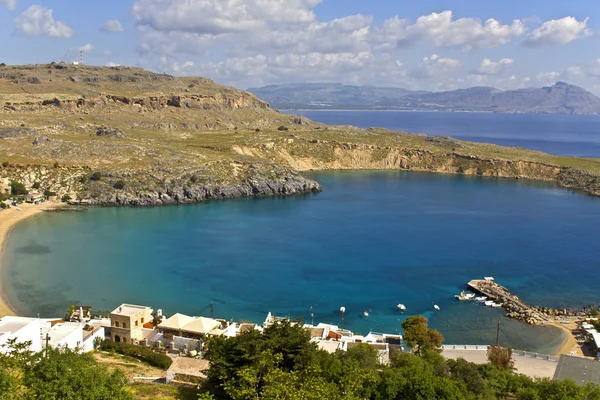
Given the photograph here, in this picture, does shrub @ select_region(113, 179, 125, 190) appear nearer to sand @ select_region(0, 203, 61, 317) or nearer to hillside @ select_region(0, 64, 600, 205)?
hillside @ select_region(0, 64, 600, 205)

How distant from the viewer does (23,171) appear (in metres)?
88.4

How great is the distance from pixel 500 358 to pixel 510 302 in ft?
48.2

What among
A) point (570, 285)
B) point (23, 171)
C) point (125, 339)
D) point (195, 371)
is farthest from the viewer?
point (23, 171)

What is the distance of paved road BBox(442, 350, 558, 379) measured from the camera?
34.2m

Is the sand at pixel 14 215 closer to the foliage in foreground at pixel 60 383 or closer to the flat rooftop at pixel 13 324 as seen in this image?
the flat rooftop at pixel 13 324

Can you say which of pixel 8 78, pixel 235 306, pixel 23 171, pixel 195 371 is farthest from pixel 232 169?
pixel 8 78

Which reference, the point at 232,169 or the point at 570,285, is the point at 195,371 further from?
the point at 232,169

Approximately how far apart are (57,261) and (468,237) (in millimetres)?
50374

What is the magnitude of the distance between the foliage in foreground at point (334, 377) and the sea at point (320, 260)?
1306 centimetres

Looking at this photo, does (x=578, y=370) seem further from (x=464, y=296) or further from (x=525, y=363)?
(x=464, y=296)

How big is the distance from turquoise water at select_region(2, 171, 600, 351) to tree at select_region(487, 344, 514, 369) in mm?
6282

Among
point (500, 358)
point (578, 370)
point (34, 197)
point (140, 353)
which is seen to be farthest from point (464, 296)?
point (34, 197)

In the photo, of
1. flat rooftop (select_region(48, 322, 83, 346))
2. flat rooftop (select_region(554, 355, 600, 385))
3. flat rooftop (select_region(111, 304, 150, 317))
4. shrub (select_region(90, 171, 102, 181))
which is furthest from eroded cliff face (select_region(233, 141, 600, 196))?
flat rooftop (select_region(554, 355, 600, 385))

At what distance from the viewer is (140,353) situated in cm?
3375
